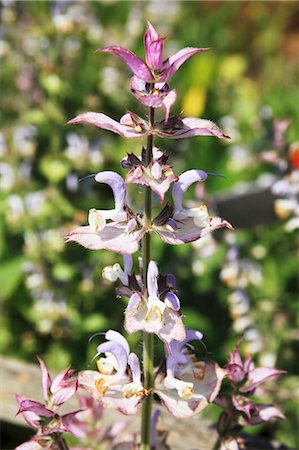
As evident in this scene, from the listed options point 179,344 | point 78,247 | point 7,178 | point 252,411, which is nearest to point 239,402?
point 252,411

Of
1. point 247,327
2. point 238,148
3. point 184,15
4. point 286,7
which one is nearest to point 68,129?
point 238,148

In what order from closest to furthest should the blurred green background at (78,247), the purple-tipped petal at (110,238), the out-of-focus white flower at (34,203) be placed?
the purple-tipped petal at (110,238), the blurred green background at (78,247), the out-of-focus white flower at (34,203)

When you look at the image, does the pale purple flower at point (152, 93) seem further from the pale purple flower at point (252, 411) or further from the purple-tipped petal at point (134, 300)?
the pale purple flower at point (252, 411)

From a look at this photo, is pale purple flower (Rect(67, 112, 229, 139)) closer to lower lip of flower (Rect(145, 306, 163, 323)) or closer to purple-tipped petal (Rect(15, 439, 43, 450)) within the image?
lower lip of flower (Rect(145, 306, 163, 323))

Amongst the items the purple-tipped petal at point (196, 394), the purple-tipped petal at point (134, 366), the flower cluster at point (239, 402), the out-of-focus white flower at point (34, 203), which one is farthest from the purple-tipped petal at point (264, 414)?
the out-of-focus white flower at point (34, 203)

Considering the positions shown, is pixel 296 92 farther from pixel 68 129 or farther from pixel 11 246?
pixel 11 246

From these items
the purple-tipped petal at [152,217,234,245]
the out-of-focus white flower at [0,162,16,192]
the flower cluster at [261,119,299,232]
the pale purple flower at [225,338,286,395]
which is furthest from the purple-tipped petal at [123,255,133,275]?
the out-of-focus white flower at [0,162,16,192]

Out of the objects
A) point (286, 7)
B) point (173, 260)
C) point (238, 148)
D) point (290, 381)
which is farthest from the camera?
point (286, 7)
